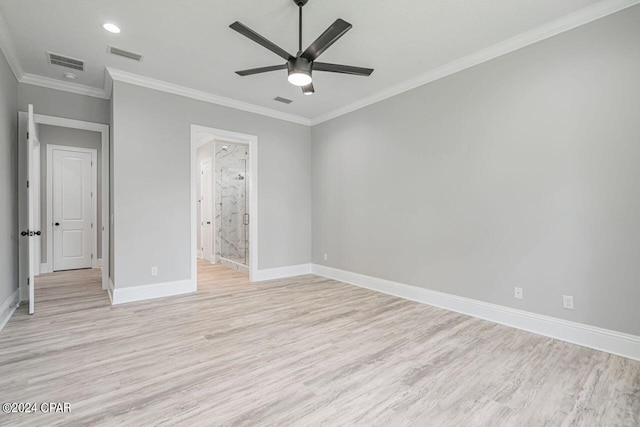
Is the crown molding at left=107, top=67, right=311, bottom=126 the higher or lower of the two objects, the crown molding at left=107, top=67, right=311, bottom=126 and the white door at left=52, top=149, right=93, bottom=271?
the higher

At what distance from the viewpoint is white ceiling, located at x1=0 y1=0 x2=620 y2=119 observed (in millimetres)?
2686

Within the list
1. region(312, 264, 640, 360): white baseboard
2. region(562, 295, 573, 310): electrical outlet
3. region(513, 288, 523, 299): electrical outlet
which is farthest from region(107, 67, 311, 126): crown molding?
region(562, 295, 573, 310): electrical outlet

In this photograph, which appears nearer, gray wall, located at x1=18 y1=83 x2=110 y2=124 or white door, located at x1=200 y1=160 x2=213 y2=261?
gray wall, located at x1=18 y1=83 x2=110 y2=124

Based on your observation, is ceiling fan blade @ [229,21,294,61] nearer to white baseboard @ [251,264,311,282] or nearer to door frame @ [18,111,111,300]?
door frame @ [18,111,111,300]

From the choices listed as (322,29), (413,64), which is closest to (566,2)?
(413,64)

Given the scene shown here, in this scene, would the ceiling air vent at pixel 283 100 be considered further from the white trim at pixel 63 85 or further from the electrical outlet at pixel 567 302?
the electrical outlet at pixel 567 302

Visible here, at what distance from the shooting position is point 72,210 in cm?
646

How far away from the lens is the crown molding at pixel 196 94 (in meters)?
3.98

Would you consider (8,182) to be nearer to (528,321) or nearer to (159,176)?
(159,176)

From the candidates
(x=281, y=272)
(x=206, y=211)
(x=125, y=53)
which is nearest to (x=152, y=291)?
(x=281, y=272)

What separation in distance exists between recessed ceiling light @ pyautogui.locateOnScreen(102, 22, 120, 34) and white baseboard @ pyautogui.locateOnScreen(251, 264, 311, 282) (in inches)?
150

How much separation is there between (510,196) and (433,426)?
2.52 meters

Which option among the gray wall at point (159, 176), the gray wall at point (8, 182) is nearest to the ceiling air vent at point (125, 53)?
the gray wall at point (159, 176)

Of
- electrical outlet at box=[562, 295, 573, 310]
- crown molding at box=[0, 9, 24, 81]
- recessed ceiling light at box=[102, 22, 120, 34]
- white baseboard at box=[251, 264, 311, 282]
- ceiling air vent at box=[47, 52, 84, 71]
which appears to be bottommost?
white baseboard at box=[251, 264, 311, 282]
